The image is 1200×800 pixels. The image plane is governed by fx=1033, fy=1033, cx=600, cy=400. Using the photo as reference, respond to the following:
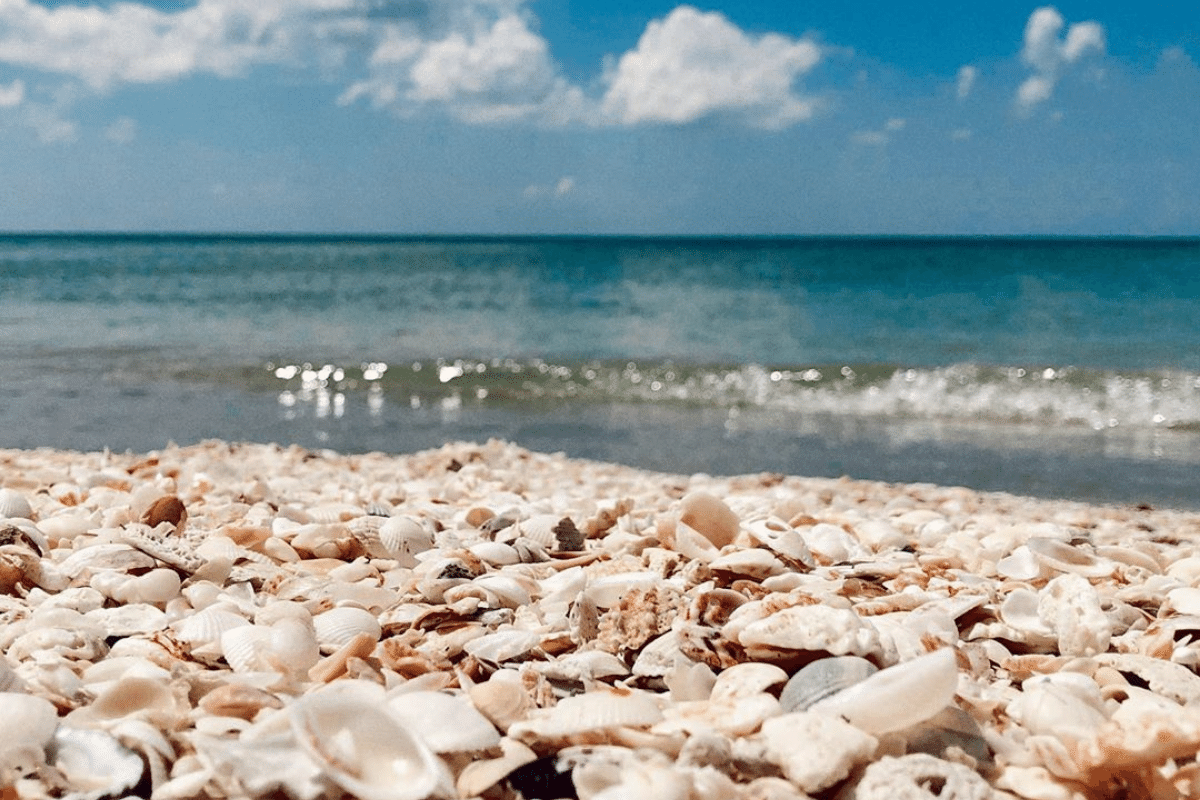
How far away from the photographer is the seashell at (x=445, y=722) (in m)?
1.41

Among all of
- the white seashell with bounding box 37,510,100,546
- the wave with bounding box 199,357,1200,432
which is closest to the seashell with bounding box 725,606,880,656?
the white seashell with bounding box 37,510,100,546

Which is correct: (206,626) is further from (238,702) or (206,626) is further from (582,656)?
(582,656)

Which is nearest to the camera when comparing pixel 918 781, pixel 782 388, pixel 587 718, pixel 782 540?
pixel 918 781

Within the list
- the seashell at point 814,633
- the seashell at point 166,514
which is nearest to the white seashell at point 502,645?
the seashell at point 814,633

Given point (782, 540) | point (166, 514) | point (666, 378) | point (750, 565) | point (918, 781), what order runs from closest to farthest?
1. point (918, 781)
2. point (750, 565)
3. point (782, 540)
4. point (166, 514)
5. point (666, 378)

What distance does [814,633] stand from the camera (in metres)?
1.65

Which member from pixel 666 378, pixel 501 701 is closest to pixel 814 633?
pixel 501 701

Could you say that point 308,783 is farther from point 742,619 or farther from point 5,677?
point 742,619

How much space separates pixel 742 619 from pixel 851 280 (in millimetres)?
31027

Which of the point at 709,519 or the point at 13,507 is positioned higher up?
the point at 709,519

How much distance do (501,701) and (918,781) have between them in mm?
600

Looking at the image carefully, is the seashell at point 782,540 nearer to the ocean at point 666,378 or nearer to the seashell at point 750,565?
the seashell at point 750,565

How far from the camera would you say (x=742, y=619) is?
178cm

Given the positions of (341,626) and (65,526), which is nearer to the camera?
(341,626)
